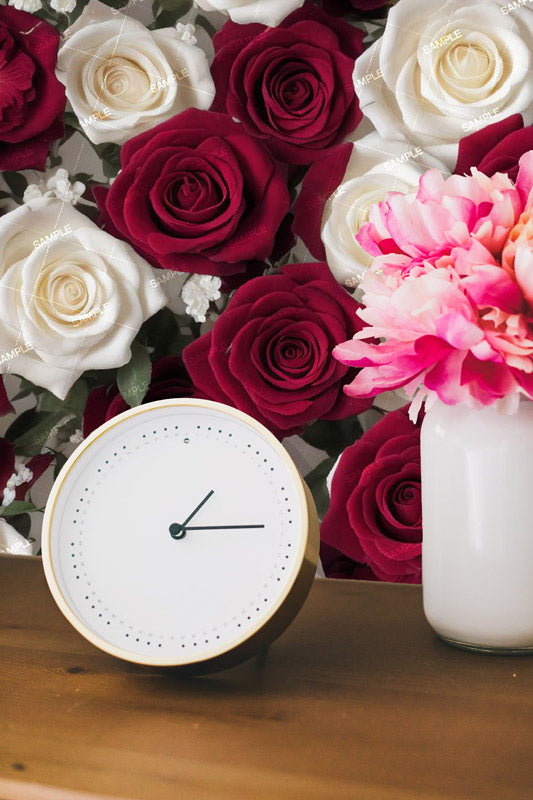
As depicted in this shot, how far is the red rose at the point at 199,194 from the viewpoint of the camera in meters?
0.88

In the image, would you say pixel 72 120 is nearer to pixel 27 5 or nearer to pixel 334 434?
pixel 27 5

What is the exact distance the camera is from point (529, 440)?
0.68 metres

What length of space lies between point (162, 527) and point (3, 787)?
23 cm

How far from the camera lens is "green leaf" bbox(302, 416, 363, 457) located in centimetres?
96

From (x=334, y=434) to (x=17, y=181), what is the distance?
1.52ft

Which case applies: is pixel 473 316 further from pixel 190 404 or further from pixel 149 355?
pixel 149 355

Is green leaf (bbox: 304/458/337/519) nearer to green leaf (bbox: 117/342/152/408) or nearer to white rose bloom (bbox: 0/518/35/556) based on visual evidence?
green leaf (bbox: 117/342/152/408)

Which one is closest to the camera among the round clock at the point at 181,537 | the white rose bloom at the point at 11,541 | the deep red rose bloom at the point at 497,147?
the round clock at the point at 181,537

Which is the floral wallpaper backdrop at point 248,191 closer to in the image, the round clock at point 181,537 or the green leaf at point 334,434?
the green leaf at point 334,434

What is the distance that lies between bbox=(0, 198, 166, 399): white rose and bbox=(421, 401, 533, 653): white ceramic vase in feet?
1.19

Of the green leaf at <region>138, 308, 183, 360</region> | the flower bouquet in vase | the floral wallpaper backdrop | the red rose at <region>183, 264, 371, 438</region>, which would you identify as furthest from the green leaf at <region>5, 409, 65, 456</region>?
the flower bouquet in vase

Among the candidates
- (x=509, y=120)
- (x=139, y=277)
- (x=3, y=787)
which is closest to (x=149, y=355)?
Result: (x=139, y=277)

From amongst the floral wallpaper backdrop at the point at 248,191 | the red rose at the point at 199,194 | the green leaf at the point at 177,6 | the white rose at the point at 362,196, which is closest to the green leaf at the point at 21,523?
the floral wallpaper backdrop at the point at 248,191

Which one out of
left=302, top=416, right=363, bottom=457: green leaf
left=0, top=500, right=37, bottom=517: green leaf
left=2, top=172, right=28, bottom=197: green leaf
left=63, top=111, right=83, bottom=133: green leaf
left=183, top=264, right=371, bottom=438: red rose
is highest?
left=63, top=111, right=83, bottom=133: green leaf
